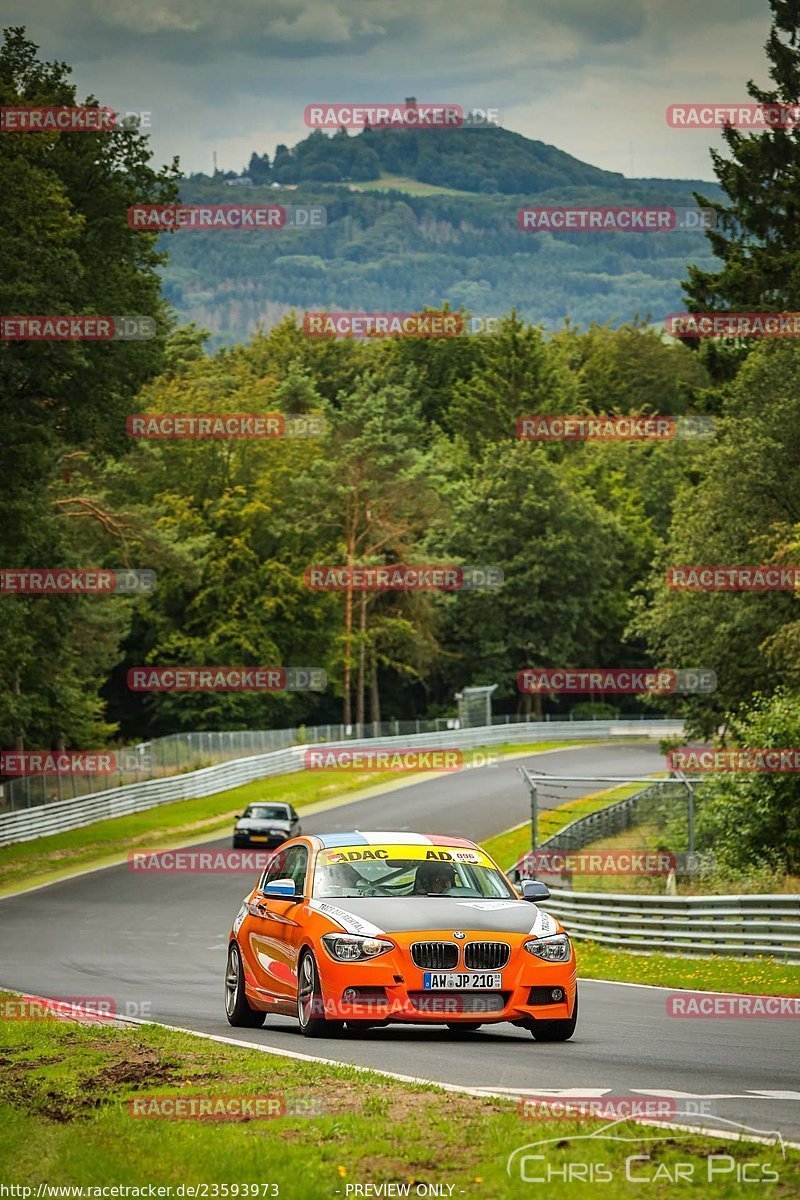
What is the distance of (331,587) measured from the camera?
92.6 m

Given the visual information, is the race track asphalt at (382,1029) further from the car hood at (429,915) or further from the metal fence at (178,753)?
the metal fence at (178,753)

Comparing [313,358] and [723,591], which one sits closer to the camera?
[723,591]

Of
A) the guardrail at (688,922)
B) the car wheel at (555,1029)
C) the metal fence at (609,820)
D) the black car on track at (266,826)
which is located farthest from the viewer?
the black car on track at (266,826)

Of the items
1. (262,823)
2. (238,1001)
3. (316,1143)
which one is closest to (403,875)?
(238,1001)

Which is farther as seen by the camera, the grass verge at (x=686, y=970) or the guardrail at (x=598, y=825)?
the guardrail at (x=598, y=825)

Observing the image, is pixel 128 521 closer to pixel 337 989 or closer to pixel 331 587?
pixel 331 587

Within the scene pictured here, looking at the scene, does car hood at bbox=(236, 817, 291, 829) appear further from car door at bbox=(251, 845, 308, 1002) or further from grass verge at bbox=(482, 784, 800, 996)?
car door at bbox=(251, 845, 308, 1002)

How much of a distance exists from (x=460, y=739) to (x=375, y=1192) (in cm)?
7878

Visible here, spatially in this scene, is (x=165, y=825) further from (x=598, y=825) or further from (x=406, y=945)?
(x=406, y=945)

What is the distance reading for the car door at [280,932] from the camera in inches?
534

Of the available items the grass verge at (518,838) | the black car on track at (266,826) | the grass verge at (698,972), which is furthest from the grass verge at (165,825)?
the grass verge at (698,972)

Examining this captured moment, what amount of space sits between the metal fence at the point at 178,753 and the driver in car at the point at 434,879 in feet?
128

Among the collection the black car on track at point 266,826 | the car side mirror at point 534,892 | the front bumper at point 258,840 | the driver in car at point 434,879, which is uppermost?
the driver in car at point 434,879

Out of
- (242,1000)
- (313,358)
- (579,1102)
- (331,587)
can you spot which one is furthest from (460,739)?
(579,1102)
